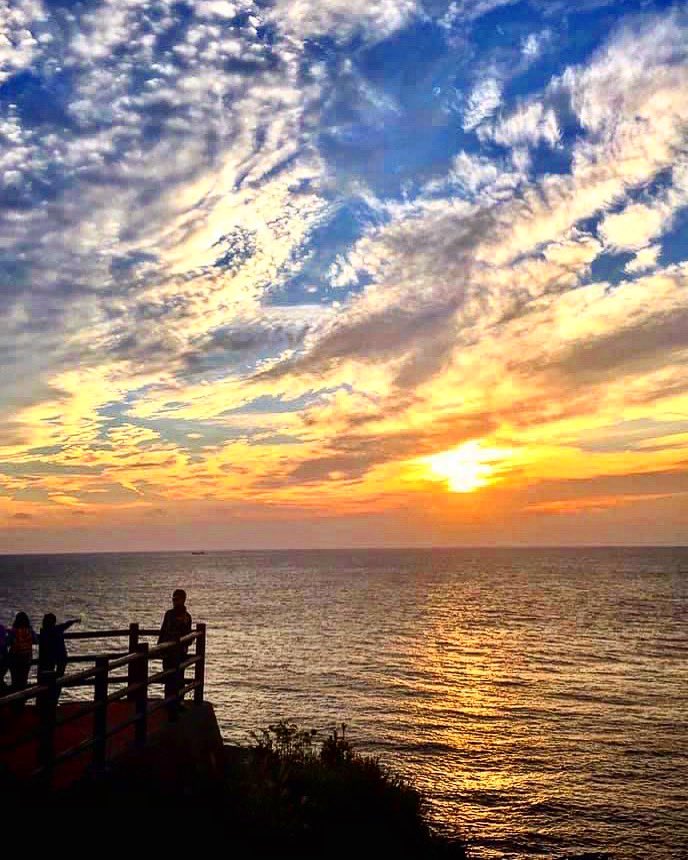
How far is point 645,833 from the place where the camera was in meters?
19.2

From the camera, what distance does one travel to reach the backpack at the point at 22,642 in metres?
12.8

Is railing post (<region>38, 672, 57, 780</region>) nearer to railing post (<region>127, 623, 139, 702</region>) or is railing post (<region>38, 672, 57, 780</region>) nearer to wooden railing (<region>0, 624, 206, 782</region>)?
wooden railing (<region>0, 624, 206, 782</region>)

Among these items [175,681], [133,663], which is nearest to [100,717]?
[133,663]

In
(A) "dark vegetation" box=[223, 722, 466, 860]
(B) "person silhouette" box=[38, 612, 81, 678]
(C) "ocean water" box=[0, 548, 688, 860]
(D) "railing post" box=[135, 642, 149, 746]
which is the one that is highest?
(B) "person silhouette" box=[38, 612, 81, 678]

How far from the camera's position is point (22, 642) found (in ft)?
42.4

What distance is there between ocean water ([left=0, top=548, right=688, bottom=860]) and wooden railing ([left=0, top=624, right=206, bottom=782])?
9697 mm

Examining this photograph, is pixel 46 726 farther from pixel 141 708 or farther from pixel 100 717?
pixel 141 708

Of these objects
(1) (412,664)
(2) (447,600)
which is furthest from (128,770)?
(2) (447,600)

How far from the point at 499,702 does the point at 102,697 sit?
31.3 meters

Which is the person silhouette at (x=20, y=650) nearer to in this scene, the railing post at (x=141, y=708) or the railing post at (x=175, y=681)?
the railing post at (x=175, y=681)

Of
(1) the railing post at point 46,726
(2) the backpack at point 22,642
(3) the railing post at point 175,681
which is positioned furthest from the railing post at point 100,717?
(2) the backpack at point 22,642

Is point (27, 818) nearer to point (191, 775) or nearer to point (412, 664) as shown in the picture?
point (191, 775)

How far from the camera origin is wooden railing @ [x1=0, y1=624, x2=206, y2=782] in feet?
26.2

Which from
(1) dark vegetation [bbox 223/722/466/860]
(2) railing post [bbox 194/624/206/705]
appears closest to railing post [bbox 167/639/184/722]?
(2) railing post [bbox 194/624/206/705]
